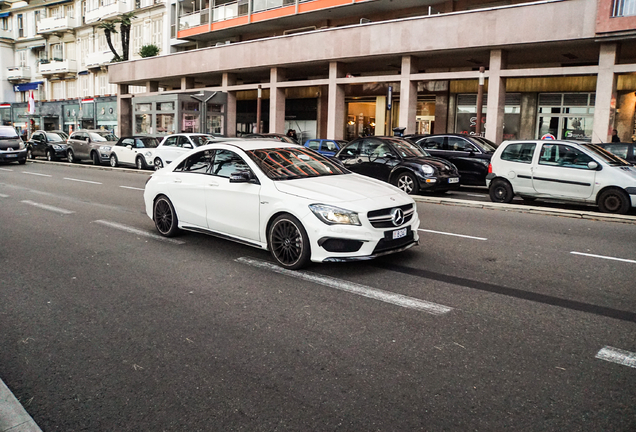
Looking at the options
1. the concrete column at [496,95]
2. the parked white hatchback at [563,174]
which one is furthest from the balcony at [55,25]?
the parked white hatchback at [563,174]

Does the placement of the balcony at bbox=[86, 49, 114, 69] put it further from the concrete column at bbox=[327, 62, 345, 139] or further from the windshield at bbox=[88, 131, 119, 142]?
the concrete column at bbox=[327, 62, 345, 139]

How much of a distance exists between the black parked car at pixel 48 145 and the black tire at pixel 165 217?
23.2 meters

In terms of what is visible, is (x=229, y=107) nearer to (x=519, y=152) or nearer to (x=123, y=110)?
(x=123, y=110)

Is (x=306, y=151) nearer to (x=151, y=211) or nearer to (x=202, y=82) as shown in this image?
(x=151, y=211)

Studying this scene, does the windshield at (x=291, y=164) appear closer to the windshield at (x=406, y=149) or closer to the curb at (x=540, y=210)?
the curb at (x=540, y=210)

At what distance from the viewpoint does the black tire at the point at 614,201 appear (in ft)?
38.0

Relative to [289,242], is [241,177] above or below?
above

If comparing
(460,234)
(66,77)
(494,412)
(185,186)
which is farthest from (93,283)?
(66,77)

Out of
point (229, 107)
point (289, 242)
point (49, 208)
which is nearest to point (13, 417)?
point (289, 242)

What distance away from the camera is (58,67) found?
54812 millimetres

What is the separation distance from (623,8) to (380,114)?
45.4ft

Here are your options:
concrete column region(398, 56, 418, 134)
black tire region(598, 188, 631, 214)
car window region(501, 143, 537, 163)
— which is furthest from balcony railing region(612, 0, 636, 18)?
black tire region(598, 188, 631, 214)

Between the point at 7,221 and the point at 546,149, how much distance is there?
37.0 ft

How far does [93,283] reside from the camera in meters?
6.16
